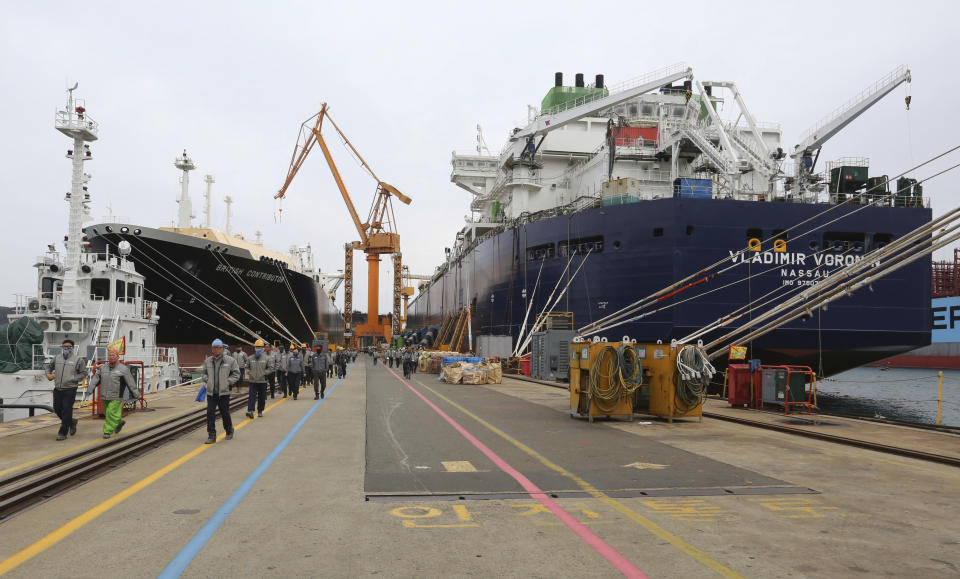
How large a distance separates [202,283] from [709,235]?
1028 inches

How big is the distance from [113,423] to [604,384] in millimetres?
8644

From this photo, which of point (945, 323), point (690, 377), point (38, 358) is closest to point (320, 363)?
point (38, 358)

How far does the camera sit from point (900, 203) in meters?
24.7

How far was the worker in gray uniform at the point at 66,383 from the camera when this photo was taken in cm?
914

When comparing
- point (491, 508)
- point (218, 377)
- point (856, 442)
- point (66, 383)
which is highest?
point (218, 377)

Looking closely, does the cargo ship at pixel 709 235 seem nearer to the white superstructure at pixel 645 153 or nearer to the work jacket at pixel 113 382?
the white superstructure at pixel 645 153

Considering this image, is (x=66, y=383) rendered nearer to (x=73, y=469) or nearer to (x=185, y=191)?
(x=73, y=469)

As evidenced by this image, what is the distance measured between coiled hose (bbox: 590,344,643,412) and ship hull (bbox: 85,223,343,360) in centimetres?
2530

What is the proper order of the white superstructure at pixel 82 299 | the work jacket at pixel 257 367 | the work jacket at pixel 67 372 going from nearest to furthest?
the work jacket at pixel 67 372
the work jacket at pixel 257 367
the white superstructure at pixel 82 299

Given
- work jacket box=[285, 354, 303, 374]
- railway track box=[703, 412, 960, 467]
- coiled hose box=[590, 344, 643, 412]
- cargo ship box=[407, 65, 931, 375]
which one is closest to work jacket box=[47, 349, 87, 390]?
work jacket box=[285, 354, 303, 374]

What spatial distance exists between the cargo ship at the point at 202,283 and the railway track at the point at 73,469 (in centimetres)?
2230

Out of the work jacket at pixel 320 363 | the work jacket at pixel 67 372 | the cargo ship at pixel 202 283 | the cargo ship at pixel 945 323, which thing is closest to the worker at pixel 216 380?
the work jacket at pixel 67 372

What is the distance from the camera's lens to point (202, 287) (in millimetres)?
33406

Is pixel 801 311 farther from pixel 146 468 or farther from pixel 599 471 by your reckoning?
pixel 146 468
